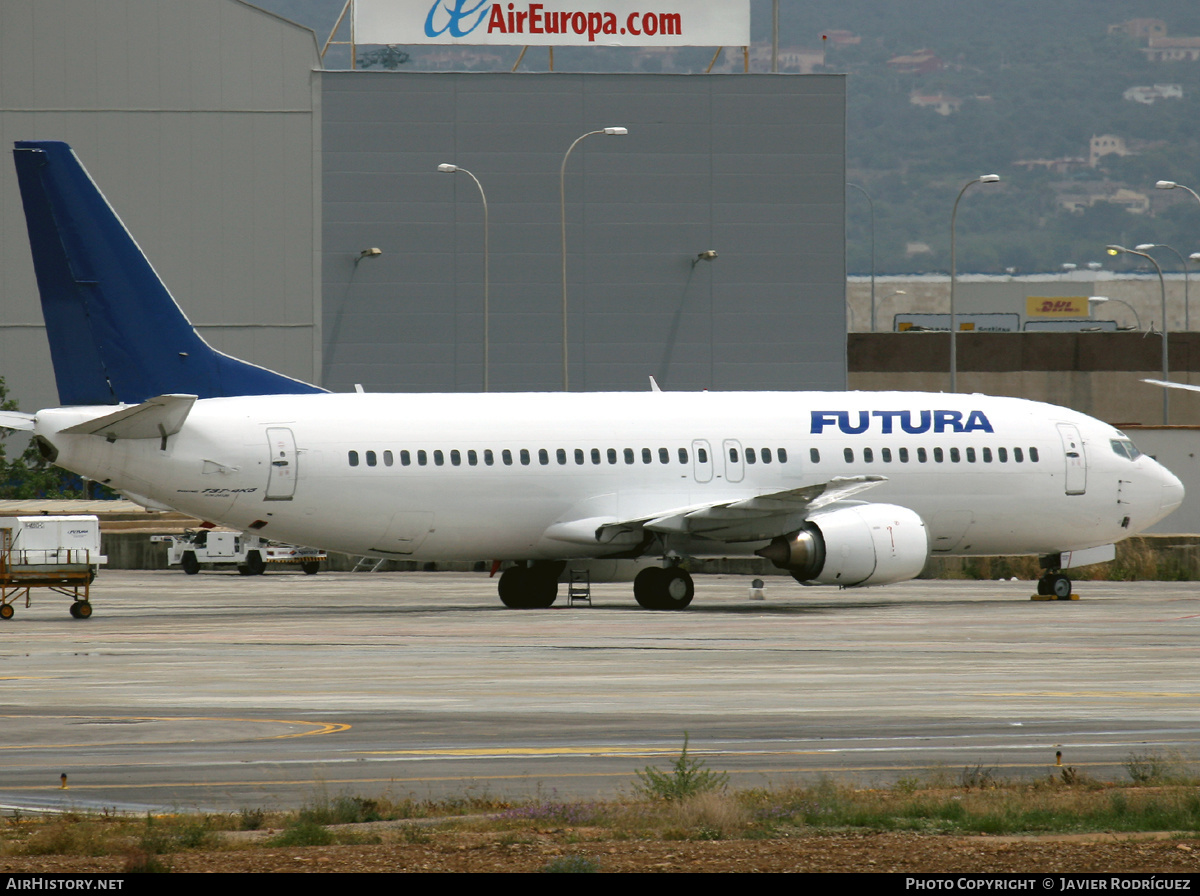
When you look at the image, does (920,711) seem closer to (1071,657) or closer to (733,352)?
(1071,657)

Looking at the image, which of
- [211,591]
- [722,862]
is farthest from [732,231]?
[722,862]

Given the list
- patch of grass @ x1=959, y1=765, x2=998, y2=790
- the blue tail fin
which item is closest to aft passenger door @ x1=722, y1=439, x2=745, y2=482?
the blue tail fin

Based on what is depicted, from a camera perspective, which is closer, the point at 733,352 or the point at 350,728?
the point at 350,728

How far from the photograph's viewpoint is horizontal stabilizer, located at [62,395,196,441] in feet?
107

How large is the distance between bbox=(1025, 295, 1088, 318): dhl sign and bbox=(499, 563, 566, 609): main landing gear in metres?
140

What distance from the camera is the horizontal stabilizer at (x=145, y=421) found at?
3253cm

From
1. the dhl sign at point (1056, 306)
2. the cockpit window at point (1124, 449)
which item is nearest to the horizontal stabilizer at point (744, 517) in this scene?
the cockpit window at point (1124, 449)

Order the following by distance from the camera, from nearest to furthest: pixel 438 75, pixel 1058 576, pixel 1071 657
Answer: pixel 1071 657
pixel 1058 576
pixel 438 75

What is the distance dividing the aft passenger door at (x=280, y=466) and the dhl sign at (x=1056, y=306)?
144137mm

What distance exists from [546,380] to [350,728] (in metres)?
65.5

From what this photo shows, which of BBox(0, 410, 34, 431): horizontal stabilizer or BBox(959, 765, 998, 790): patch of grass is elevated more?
BBox(0, 410, 34, 431): horizontal stabilizer

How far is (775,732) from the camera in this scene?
17.1 meters

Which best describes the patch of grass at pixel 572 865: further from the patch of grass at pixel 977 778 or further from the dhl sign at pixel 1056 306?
the dhl sign at pixel 1056 306

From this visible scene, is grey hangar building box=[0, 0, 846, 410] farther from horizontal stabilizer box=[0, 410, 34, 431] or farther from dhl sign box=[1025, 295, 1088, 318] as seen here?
dhl sign box=[1025, 295, 1088, 318]
